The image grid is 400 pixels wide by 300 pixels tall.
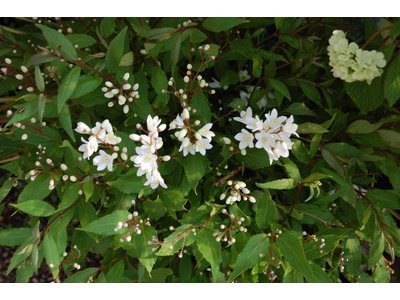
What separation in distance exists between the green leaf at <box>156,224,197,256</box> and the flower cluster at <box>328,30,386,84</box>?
1013 mm

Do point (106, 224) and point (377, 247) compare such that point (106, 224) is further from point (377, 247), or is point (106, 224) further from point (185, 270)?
point (377, 247)

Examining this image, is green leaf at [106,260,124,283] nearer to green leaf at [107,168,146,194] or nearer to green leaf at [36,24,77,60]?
green leaf at [107,168,146,194]

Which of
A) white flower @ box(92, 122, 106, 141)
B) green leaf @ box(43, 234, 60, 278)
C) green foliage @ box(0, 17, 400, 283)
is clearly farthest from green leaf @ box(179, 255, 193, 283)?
white flower @ box(92, 122, 106, 141)

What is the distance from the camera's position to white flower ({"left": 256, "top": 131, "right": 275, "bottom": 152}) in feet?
3.23

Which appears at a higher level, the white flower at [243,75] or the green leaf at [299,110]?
the white flower at [243,75]

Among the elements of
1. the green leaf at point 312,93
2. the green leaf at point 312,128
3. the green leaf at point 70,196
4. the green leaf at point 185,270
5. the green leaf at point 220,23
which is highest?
the green leaf at point 220,23

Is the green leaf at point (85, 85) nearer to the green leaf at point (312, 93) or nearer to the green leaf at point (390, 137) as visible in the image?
the green leaf at point (312, 93)

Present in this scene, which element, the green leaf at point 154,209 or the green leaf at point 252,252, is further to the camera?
the green leaf at point 154,209

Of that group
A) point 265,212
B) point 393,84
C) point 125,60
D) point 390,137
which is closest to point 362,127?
point 390,137

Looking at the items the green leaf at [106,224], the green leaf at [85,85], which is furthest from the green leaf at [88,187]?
the green leaf at [85,85]

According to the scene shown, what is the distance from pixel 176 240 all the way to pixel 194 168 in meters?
0.32

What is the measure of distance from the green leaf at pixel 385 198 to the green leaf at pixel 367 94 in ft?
1.46

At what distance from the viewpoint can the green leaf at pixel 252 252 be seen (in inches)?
43.6

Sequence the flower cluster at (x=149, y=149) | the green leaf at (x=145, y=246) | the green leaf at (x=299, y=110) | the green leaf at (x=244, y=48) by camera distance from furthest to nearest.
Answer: the green leaf at (x=299, y=110) → the green leaf at (x=244, y=48) → the green leaf at (x=145, y=246) → the flower cluster at (x=149, y=149)
